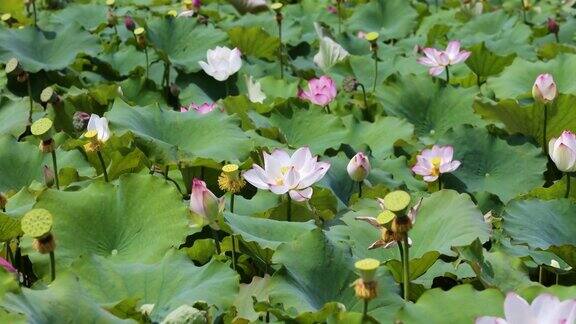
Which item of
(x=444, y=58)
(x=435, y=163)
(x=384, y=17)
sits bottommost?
(x=384, y=17)

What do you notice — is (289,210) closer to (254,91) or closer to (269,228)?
(269,228)

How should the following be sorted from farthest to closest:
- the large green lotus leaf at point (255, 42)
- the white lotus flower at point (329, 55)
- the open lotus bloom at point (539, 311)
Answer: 1. the large green lotus leaf at point (255, 42)
2. the white lotus flower at point (329, 55)
3. the open lotus bloom at point (539, 311)

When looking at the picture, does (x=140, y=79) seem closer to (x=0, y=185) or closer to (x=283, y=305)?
(x=0, y=185)

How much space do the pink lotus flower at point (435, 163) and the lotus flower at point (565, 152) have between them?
0.26 m

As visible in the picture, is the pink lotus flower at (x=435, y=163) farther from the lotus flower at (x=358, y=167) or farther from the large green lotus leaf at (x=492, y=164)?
the lotus flower at (x=358, y=167)

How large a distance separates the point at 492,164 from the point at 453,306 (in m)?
1.10

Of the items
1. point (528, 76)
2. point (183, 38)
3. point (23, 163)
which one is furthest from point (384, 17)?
point (23, 163)

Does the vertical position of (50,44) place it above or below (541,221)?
below

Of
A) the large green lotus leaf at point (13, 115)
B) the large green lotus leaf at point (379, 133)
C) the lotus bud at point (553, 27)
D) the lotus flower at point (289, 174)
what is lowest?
the lotus bud at point (553, 27)

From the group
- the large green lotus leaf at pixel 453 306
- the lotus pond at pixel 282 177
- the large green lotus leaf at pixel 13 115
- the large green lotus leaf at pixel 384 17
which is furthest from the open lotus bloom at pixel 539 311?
the large green lotus leaf at pixel 384 17

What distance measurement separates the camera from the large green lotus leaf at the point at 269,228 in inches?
73.0

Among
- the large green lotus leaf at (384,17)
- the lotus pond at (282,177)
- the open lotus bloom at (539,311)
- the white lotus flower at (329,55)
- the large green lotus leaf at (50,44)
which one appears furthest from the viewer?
the large green lotus leaf at (384,17)

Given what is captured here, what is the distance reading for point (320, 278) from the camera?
1.70m

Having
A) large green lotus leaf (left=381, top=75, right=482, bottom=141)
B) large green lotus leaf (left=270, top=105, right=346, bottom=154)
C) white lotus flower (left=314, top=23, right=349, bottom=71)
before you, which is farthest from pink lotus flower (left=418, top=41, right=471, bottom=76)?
large green lotus leaf (left=270, top=105, right=346, bottom=154)
